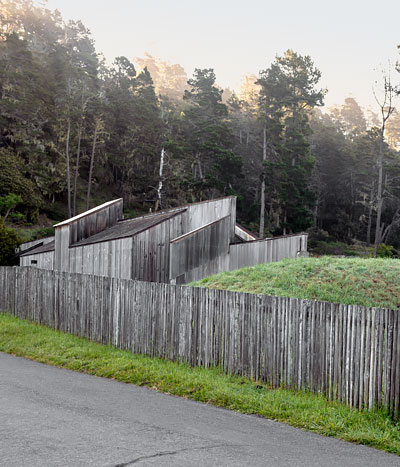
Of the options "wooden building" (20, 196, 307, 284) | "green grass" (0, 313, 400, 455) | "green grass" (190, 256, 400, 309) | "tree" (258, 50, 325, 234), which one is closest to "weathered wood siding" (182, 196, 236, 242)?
"wooden building" (20, 196, 307, 284)

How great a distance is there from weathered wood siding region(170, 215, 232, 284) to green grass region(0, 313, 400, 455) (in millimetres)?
6411

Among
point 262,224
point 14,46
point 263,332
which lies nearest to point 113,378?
point 263,332

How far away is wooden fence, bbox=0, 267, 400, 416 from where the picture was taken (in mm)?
6750

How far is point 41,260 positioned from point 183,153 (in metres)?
31.3

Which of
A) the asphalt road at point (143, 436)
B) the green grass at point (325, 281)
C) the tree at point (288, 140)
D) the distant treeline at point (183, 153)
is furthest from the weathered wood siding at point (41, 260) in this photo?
the tree at point (288, 140)

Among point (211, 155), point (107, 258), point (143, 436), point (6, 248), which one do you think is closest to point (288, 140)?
point (211, 155)

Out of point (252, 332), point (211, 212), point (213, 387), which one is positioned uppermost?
point (211, 212)

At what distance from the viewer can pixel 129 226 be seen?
21.0 meters

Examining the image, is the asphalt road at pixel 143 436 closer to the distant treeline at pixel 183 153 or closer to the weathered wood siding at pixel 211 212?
the weathered wood siding at pixel 211 212

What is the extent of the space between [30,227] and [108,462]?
38.9 m

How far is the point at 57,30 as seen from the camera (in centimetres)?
8894

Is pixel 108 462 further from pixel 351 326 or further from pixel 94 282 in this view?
pixel 94 282

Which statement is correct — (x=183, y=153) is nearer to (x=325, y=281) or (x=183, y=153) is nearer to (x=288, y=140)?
(x=288, y=140)

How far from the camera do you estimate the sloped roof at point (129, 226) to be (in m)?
18.9
